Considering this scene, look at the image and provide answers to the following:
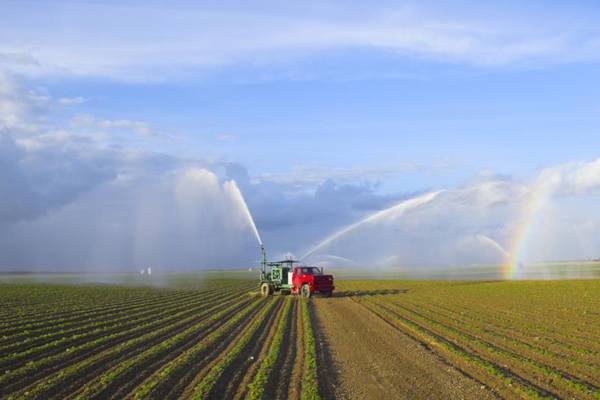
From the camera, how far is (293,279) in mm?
43125

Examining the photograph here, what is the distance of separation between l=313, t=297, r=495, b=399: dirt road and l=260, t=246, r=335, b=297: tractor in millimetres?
17318

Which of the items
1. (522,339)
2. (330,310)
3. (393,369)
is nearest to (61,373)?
(393,369)

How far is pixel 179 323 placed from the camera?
2666 cm

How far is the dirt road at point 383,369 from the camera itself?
12.9 m

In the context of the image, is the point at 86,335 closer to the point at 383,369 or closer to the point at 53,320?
the point at 53,320

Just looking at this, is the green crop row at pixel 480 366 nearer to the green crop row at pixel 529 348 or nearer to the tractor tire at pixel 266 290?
the green crop row at pixel 529 348

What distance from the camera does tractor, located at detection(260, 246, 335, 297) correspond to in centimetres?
4184

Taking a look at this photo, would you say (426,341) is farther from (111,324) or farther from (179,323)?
(111,324)

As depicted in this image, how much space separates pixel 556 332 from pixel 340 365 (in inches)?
430

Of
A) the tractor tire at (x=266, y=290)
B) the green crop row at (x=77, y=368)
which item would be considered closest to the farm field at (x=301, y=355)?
the green crop row at (x=77, y=368)

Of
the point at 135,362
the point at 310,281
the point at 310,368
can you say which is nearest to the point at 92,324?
the point at 135,362

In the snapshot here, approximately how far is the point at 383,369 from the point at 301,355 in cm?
296

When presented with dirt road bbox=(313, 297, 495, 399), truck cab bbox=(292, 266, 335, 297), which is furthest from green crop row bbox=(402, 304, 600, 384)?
truck cab bbox=(292, 266, 335, 297)

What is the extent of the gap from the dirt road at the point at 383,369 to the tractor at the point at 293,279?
56.8 ft
